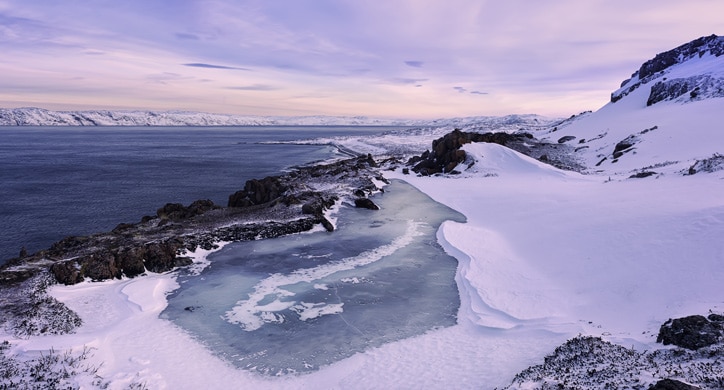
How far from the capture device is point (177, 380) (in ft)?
39.9

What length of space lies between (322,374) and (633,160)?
5209 cm

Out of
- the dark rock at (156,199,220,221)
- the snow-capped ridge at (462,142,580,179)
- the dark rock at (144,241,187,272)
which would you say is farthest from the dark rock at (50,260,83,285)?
the snow-capped ridge at (462,142,580,179)

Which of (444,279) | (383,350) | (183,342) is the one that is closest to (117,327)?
Answer: (183,342)

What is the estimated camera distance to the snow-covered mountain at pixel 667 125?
148 feet

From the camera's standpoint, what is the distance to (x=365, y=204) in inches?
1479

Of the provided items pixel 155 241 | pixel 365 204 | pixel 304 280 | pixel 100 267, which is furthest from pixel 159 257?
pixel 365 204

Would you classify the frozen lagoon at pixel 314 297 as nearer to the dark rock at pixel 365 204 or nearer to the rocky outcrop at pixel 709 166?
the dark rock at pixel 365 204

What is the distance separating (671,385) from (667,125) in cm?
6401

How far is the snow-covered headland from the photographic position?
37.4ft

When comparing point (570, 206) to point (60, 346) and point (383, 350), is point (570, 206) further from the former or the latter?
point (60, 346)

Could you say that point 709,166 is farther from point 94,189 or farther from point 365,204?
point 94,189

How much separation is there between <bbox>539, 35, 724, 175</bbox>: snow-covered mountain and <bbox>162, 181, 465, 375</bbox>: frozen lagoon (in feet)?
84.3

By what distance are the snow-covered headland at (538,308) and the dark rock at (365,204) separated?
30.4ft

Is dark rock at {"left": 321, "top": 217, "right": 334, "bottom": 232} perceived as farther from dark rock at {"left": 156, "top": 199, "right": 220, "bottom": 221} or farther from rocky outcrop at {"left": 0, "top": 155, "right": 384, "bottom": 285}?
dark rock at {"left": 156, "top": 199, "right": 220, "bottom": 221}
